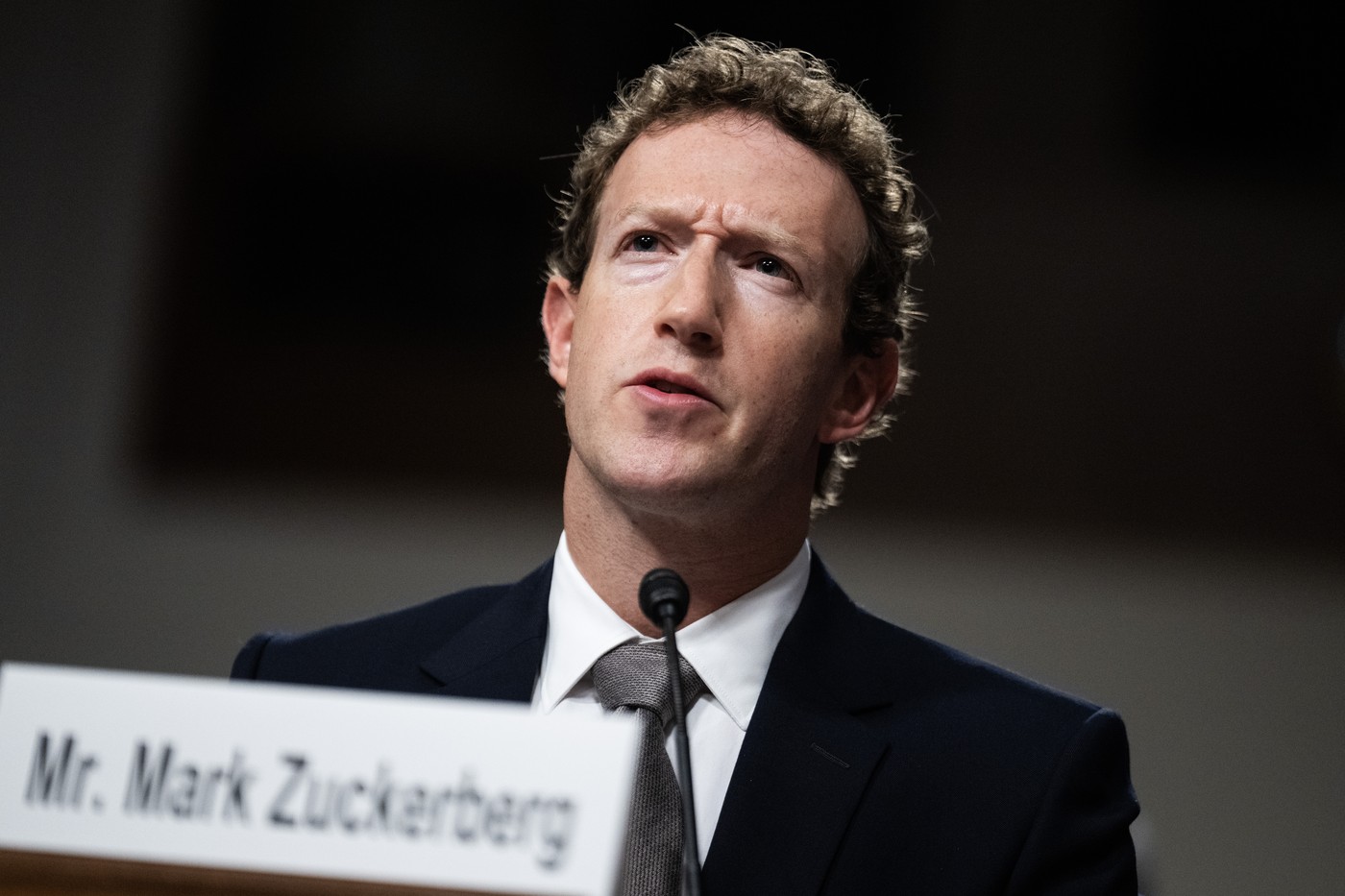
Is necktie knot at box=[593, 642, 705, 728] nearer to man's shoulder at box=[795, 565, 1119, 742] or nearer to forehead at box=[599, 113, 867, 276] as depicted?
man's shoulder at box=[795, 565, 1119, 742]

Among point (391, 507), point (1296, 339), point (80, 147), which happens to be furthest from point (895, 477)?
point (80, 147)

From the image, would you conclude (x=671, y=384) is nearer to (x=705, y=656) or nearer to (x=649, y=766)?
(x=705, y=656)

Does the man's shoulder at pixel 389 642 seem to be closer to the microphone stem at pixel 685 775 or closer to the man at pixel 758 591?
the man at pixel 758 591

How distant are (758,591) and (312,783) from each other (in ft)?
3.32

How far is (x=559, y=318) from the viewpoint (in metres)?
2.33

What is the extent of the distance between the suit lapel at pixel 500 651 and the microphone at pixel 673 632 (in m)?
0.42

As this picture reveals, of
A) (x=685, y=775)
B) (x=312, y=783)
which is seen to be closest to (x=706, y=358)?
(x=685, y=775)

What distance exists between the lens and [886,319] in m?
2.26

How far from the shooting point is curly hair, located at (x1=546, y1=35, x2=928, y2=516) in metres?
2.17

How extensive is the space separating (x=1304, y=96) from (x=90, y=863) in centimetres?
414

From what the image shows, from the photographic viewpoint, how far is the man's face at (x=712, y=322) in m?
1.88

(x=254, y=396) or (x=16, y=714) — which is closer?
(x=16, y=714)

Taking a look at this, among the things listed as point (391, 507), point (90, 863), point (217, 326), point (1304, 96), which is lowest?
point (391, 507)

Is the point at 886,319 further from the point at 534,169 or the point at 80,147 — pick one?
the point at 80,147
